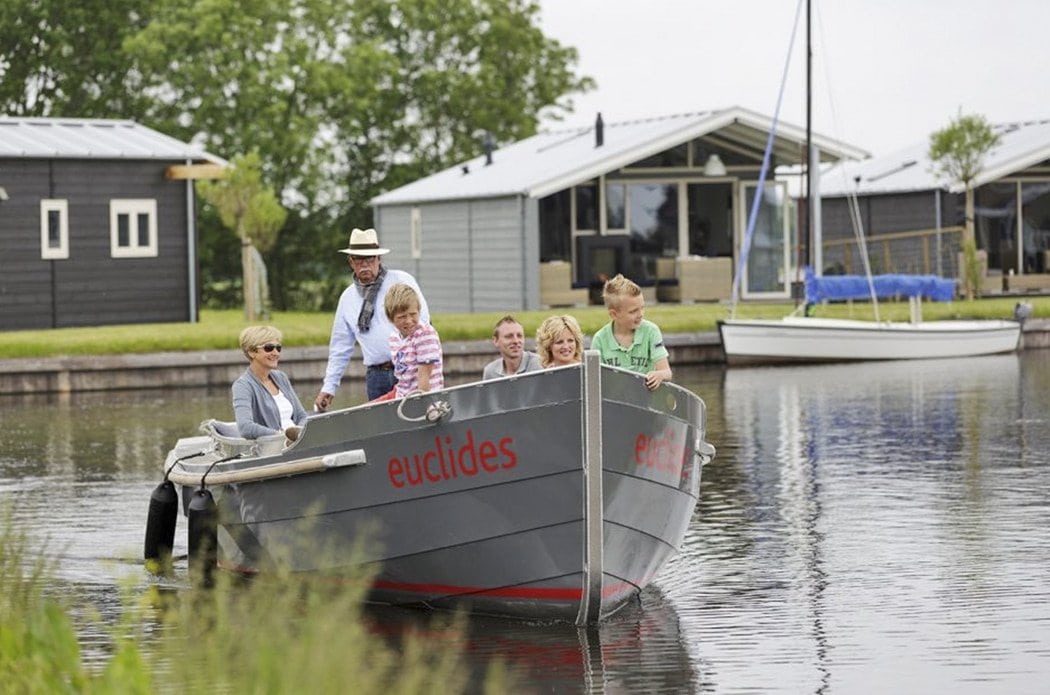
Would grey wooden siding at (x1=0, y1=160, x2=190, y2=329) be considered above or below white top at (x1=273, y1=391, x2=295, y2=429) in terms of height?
above

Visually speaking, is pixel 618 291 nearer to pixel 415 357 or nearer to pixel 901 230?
pixel 415 357

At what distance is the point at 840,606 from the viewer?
39.3 ft

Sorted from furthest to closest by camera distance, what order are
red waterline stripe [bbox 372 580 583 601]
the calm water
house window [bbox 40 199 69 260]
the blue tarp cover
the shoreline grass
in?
house window [bbox 40 199 69 260], the blue tarp cover, red waterline stripe [bbox 372 580 583 601], the calm water, the shoreline grass

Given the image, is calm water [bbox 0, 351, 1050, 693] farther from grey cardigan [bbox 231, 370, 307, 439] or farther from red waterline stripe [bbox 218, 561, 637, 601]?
grey cardigan [bbox 231, 370, 307, 439]

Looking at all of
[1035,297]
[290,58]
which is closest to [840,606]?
[1035,297]

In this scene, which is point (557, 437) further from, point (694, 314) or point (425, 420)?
Answer: point (694, 314)

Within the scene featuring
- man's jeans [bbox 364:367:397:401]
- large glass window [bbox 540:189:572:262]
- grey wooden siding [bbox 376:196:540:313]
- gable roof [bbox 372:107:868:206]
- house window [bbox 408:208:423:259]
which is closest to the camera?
man's jeans [bbox 364:367:397:401]

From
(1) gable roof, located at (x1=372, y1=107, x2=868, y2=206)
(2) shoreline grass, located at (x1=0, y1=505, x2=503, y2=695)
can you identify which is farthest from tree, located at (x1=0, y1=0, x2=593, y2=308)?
(2) shoreline grass, located at (x1=0, y1=505, x2=503, y2=695)

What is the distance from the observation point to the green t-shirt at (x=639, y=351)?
1216 centimetres

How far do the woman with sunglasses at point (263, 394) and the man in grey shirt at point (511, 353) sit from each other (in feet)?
5.22

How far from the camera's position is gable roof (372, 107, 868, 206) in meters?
40.2

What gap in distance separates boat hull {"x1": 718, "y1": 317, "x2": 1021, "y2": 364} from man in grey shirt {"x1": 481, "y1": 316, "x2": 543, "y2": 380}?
71.0 feet

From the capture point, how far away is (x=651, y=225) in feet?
141

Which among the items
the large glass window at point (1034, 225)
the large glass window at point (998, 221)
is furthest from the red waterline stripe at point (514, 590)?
the large glass window at point (1034, 225)
